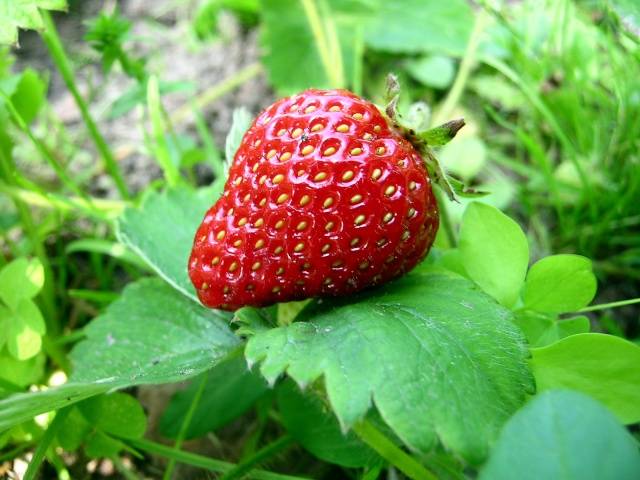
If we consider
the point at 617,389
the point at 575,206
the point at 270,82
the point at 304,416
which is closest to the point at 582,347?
the point at 617,389

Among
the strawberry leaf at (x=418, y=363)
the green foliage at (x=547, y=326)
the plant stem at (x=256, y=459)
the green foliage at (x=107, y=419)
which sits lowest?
the plant stem at (x=256, y=459)

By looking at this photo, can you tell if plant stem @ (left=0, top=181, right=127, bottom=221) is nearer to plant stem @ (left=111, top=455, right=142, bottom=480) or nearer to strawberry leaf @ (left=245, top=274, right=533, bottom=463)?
plant stem @ (left=111, top=455, right=142, bottom=480)

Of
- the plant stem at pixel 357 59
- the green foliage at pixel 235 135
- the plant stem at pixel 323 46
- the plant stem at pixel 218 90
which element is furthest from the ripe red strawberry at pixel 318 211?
the plant stem at pixel 218 90

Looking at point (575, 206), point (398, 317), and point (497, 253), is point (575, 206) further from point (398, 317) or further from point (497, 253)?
point (398, 317)

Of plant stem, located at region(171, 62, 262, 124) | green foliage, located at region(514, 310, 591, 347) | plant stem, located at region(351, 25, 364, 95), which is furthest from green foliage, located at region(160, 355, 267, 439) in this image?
plant stem, located at region(171, 62, 262, 124)

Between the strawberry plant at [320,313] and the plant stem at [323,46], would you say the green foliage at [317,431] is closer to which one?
the strawberry plant at [320,313]

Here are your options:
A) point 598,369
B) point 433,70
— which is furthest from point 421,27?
point 598,369
